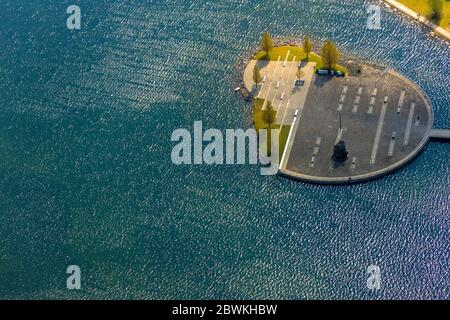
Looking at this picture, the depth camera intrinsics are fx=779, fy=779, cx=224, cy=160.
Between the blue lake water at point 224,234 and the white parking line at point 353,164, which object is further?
the white parking line at point 353,164

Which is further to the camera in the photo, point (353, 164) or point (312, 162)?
Result: point (312, 162)

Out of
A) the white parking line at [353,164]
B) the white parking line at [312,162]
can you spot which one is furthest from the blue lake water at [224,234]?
the white parking line at [312,162]

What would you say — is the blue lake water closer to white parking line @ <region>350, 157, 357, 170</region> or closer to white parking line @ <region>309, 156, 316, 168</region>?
A: white parking line @ <region>350, 157, 357, 170</region>

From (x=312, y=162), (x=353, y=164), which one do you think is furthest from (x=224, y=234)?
(x=353, y=164)

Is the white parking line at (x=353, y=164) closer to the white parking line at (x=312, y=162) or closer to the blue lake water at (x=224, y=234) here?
the blue lake water at (x=224, y=234)

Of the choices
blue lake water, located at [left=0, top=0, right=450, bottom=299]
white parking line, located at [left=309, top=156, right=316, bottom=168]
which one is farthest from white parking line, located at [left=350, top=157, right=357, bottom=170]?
white parking line, located at [left=309, top=156, right=316, bottom=168]

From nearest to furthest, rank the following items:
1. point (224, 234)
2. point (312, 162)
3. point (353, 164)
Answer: point (224, 234) → point (353, 164) → point (312, 162)

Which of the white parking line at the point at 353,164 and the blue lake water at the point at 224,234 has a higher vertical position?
the white parking line at the point at 353,164

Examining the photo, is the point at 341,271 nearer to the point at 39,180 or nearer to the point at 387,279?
the point at 387,279

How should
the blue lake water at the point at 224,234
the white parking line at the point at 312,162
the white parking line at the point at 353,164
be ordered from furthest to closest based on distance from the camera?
the white parking line at the point at 312,162, the white parking line at the point at 353,164, the blue lake water at the point at 224,234

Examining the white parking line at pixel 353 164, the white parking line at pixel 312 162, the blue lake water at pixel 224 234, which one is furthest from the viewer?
the white parking line at pixel 312 162

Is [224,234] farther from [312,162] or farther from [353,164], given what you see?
[353,164]
